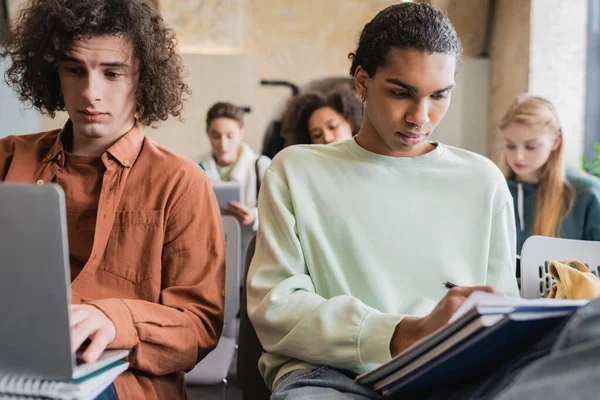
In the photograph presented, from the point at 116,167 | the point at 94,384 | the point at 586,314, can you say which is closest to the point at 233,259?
the point at 116,167

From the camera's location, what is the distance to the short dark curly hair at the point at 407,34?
123 cm

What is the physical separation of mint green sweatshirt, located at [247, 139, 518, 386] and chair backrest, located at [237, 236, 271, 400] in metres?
0.12

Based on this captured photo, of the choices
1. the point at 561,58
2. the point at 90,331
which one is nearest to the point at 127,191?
the point at 90,331

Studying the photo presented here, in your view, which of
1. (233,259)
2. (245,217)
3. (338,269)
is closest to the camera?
(338,269)

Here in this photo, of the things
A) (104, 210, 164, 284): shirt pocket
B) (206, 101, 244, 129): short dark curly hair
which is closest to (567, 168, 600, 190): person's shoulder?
(104, 210, 164, 284): shirt pocket

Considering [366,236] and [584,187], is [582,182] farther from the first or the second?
[366,236]

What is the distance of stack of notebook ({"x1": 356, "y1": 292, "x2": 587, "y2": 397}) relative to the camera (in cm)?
80

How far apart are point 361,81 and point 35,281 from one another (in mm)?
771

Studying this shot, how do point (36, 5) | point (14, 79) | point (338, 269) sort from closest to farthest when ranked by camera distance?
point (338, 269)
point (36, 5)
point (14, 79)

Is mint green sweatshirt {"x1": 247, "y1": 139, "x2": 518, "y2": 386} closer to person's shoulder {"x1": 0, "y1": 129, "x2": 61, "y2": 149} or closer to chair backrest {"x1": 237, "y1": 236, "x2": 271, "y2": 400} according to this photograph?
chair backrest {"x1": 237, "y1": 236, "x2": 271, "y2": 400}

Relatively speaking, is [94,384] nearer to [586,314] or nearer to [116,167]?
[116,167]

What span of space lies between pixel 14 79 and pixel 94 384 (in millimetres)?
831

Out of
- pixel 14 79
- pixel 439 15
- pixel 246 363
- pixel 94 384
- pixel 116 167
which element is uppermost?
pixel 439 15

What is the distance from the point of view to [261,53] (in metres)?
5.72
